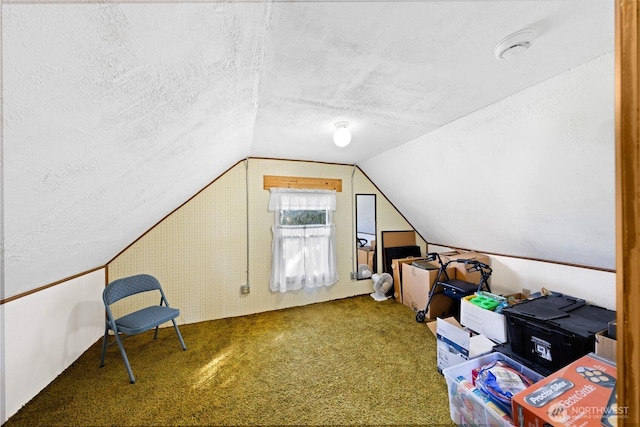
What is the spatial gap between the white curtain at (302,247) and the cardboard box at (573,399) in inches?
98.0

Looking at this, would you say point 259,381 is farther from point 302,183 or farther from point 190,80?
point 302,183

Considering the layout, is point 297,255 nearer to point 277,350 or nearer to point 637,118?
point 277,350

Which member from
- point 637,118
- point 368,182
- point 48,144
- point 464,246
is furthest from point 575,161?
point 48,144

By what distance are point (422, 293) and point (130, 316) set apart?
3045 mm

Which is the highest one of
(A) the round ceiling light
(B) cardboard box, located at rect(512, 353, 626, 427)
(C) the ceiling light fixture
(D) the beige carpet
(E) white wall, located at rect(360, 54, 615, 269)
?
(A) the round ceiling light

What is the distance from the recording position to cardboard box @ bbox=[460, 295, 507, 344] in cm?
184

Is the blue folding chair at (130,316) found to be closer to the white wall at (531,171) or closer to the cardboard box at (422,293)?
the cardboard box at (422,293)

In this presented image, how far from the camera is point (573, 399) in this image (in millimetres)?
1031

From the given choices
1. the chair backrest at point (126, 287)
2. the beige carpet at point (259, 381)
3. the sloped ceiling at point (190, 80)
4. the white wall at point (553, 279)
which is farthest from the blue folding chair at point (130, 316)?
the white wall at point (553, 279)

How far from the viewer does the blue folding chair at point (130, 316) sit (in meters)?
1.96

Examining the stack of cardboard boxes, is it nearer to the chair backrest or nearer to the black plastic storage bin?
the black plastic storage bin

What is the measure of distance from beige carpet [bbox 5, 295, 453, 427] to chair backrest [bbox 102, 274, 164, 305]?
1.75 ft

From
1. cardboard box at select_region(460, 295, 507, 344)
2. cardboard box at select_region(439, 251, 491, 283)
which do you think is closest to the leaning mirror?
cardboard box at select_region(439, 251, 491, 283)

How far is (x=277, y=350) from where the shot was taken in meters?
2.32
